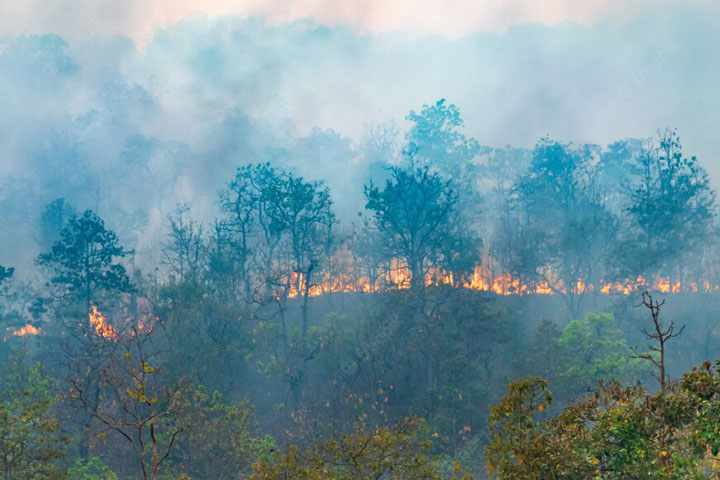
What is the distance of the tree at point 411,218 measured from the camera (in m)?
72.1

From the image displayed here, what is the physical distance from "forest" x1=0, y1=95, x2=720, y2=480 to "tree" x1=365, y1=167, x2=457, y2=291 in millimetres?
376

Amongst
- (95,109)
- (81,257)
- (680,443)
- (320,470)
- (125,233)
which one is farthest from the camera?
(95,109)

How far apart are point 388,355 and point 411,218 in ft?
69.4

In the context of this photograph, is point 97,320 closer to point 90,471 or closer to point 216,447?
point 90,471

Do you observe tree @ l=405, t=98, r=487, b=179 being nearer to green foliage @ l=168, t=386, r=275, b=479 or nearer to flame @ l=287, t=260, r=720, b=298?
flame @ l=287, t=260, r=720, b=298

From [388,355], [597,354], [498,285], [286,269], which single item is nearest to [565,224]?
[498,285]

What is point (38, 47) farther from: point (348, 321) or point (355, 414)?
point (355, 414)

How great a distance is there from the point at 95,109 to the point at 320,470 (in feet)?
467

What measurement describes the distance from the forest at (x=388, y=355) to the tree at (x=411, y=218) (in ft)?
1.23

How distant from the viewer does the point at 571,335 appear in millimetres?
57688

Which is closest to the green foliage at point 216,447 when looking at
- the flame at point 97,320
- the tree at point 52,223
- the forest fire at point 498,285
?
the flame at point 97,320

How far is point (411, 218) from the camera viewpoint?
75062 mm

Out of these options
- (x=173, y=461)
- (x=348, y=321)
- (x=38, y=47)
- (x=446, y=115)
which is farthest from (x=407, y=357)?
(x=38, y=47)

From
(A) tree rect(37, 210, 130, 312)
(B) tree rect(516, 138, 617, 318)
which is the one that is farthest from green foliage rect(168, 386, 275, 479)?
(B) tree rect(516, 138, 617, 318)
